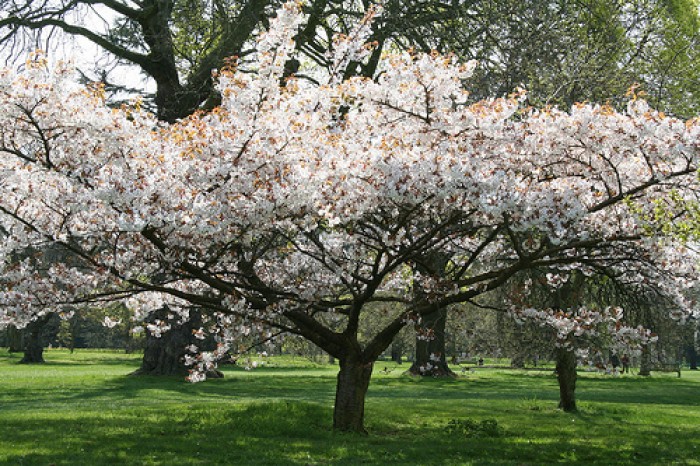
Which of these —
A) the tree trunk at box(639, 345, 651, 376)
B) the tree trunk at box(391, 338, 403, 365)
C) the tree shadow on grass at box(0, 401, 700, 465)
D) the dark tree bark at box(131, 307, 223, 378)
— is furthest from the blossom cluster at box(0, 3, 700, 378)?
the tree trunk at box(391, 338, 403, 365)

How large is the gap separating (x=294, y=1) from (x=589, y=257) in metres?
5.98

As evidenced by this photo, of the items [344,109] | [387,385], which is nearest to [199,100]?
[344,109]

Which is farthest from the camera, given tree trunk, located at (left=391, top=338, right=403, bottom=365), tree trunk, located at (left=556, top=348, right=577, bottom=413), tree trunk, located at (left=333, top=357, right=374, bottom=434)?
tree trunk, located at (left=391, top=338, right=403, bottom=365)

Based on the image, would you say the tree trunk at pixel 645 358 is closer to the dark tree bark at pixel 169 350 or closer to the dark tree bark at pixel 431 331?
the dark tree bark at pixel 431 331

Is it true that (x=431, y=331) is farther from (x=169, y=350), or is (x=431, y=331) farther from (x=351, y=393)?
(x=169, y=350)

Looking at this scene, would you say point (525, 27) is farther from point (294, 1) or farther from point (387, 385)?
point (387, 385)

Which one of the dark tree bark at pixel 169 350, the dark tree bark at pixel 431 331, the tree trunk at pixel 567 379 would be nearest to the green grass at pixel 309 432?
the tree trunk at pixel 567 379

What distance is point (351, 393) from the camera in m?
12.0

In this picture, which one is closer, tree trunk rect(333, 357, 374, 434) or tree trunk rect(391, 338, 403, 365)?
tree trunk rect(333, 357, 374, 434)

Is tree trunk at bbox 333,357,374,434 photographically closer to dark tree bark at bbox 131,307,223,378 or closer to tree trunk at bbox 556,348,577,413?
tree trunk at bbox 556,348,577,413

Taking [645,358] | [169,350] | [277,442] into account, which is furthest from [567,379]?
[169,350]

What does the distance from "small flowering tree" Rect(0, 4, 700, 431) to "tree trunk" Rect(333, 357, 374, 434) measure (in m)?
1.94

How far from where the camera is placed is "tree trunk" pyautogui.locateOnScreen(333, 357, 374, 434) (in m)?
11.9

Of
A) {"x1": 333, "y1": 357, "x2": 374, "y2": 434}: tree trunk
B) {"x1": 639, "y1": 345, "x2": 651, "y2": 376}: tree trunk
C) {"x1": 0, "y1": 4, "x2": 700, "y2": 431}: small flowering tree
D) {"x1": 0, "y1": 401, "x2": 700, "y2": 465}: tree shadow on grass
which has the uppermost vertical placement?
{"x1": 0, "y1": 4, "x2": 700, "y2": 431}: small flowering tree
